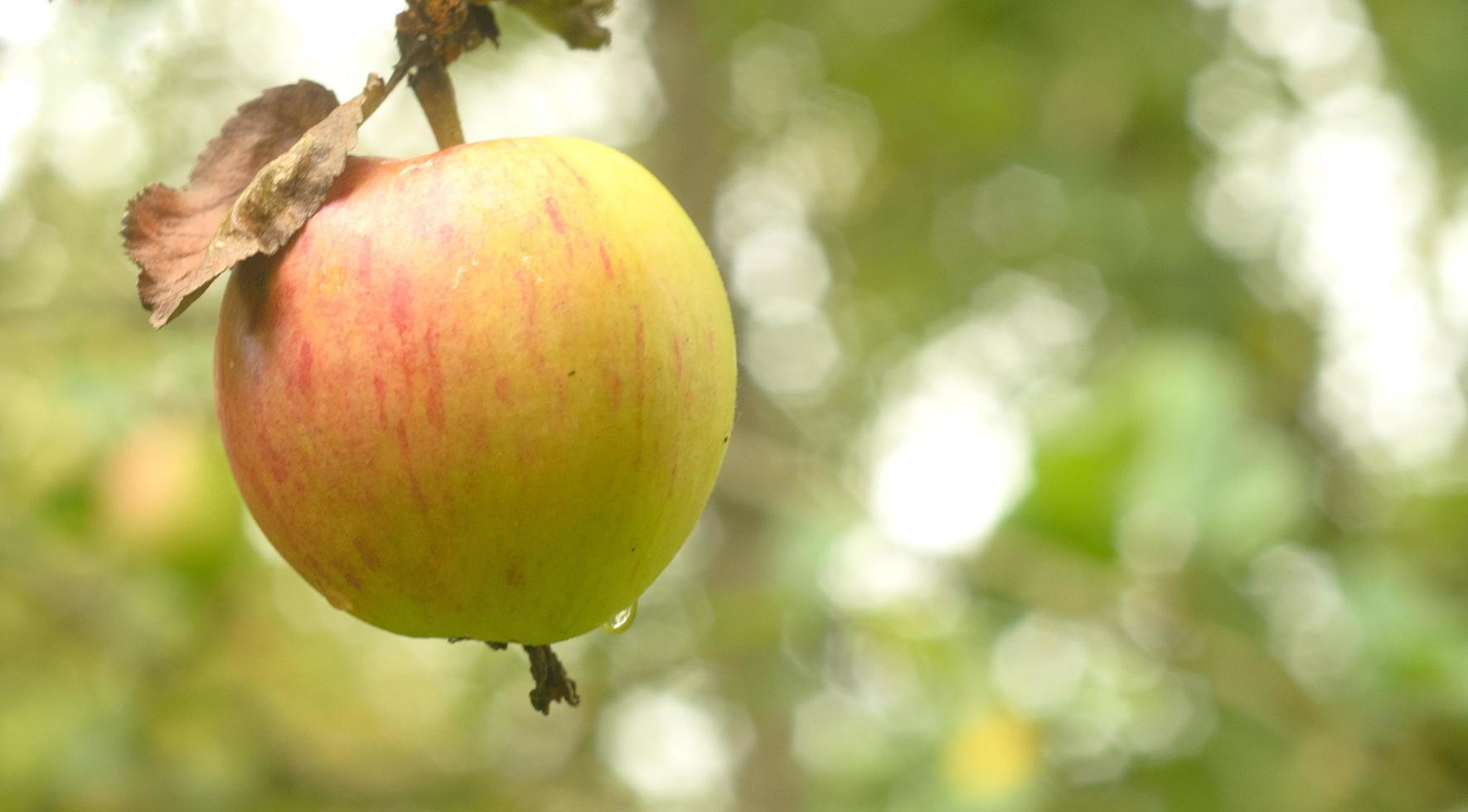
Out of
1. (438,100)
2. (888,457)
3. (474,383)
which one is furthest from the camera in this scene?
(888,457)

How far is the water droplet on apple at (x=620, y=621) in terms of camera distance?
2.88 ft

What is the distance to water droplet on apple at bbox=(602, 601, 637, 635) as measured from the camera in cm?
88

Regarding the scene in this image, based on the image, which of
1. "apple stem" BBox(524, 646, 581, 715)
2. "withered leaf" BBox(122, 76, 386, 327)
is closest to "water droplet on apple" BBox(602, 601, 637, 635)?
"apple stem" BBox(524, 646, 581, 715)

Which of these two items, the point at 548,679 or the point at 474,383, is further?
the point at 548,679

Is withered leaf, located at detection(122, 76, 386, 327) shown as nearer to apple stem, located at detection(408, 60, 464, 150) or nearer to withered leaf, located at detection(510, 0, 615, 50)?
apple stem, located at detection(408, 60, 464, 150)

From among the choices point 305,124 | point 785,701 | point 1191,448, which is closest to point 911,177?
point 785,701

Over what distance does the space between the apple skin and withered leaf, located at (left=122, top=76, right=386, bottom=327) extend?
23 millimetres

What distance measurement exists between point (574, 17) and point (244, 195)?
0.97ft

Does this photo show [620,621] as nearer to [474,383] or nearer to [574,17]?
[474,383]

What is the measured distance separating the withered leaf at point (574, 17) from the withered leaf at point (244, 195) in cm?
18

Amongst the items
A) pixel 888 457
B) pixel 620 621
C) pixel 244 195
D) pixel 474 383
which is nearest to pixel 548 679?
pixel 620 621

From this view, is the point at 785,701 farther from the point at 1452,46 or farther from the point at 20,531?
the point at 1452,46

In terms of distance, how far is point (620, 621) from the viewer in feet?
2.98

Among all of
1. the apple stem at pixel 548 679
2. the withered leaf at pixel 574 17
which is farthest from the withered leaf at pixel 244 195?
the apple stem at pixel 548 679
